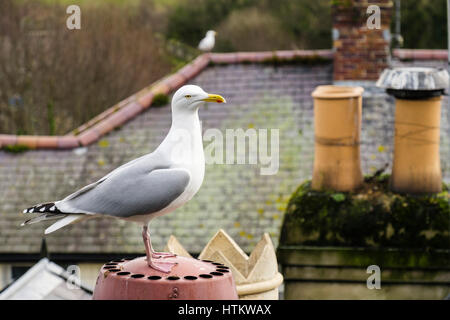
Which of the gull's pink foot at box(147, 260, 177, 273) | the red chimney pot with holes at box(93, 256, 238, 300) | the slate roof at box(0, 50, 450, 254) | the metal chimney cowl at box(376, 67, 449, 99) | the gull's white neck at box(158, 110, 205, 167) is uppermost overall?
the gull's white neck at box(158, 110, 205, 167)

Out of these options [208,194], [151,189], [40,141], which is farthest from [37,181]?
[151,189]

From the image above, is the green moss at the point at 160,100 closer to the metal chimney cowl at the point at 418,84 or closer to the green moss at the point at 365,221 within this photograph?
the metal chimney cowl at the point at 418,84

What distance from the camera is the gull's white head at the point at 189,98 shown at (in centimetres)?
500

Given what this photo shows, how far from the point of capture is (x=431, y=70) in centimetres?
1023

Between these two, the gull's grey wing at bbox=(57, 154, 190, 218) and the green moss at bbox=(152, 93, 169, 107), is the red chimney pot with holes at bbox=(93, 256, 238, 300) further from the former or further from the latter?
the green moss at bbox=(152, 93, 169, 107)

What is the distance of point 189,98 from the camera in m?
5.03

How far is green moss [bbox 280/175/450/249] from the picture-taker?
9656 mm

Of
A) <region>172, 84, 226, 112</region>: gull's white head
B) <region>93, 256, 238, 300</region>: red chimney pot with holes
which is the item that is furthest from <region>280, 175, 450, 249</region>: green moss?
<region>172, 84, 226, 112</region>: gull's white head

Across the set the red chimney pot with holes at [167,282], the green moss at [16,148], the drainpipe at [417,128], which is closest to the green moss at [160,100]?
the green moss at [16,148]

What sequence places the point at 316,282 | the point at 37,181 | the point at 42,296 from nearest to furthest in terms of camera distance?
the point at 42,296, the point at 316,282, the point at 37,181

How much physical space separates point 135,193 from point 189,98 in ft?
1.94

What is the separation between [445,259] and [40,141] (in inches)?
364

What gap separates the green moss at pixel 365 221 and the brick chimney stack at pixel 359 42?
7141 millimetres

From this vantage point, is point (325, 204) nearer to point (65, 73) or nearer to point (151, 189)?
point (151, 189)
